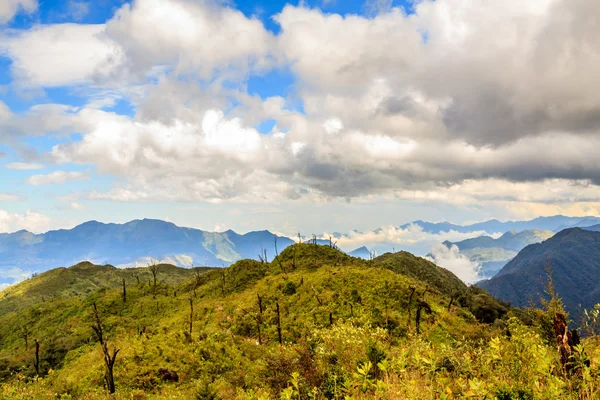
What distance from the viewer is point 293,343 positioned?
51812mm

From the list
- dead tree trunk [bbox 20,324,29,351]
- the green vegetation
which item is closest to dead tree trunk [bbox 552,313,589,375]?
the green vegetation

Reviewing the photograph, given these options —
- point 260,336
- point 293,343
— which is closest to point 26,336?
point 260,336

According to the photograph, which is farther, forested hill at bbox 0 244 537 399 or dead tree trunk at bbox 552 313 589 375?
forested hill at bbox 0 244 537 399

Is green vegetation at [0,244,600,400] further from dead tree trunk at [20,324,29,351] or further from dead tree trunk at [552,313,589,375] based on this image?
dead tree trunk at [20,324,29,351]

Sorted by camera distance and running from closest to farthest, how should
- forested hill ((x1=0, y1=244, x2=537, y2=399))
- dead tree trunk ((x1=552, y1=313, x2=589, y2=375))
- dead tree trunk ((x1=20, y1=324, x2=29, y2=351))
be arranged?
dead tree trunk ((x1=552, y1=313, x2=589, y2=375))
forested hill ((x1=0, y1=244, x2=537, y2=399))
dead tree trunk ((x1=20, y1=324, x2=29, y2=351))

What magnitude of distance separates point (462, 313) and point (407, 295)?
16891mm

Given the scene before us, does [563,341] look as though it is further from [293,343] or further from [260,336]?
[260,336]

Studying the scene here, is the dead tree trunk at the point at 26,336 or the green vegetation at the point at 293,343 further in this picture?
the dead tree trunk at the point at 26,336

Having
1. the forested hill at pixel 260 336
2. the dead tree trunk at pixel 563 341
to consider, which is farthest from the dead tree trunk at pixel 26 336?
the dead tree trunk at pixel 563 341

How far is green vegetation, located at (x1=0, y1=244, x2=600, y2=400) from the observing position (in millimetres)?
10047

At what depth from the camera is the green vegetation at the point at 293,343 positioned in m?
10.0

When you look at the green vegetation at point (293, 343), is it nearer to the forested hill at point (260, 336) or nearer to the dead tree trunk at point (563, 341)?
the forested hill at point (260, 336)

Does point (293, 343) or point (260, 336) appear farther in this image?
point (260, 336)

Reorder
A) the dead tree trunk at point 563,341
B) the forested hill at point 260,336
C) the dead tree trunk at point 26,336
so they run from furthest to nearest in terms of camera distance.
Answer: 1. the dead tree trunk at point 26,336
2. the forested hill at point 260,336
3. the dead tree trunk at point 563,341
